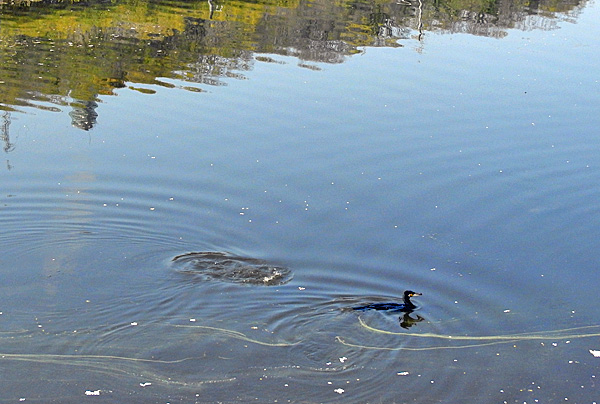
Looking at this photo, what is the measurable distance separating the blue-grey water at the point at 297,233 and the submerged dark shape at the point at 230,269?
7 centimetres

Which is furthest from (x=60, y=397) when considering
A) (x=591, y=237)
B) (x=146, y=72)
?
(x=146, y=72)

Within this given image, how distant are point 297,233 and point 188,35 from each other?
19.1m

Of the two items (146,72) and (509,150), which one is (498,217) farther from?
(146,72)

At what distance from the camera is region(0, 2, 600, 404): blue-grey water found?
1096 centimetres

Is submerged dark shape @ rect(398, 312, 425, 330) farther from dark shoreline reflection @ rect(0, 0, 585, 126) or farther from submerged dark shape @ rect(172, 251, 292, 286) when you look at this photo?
dark shoreline reflection @ rect(0, 0, 585, 126)

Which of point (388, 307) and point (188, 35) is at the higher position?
point (188, 35)

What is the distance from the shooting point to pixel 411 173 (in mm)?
18094

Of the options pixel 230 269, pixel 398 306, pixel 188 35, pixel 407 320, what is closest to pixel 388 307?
pixel 398 306

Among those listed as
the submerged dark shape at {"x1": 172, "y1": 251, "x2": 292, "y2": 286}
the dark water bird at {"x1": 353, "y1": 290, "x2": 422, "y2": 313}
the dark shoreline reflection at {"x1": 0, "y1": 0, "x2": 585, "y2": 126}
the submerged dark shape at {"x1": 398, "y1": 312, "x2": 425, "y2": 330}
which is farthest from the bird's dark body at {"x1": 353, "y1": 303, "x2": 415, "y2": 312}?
the dark shoreline reflection at {"x1": 0, "y1": 0, "x2": 585, "y2": 126}

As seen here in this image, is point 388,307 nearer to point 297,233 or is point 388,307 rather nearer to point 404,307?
point 404,307

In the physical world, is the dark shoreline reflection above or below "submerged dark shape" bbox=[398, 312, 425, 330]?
above

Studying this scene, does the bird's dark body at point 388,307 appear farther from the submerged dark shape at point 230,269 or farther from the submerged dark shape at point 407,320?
the submerged dark shape at point 230,269

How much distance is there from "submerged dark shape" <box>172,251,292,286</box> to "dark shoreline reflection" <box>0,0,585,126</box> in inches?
306

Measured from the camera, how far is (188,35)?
31844 mm
